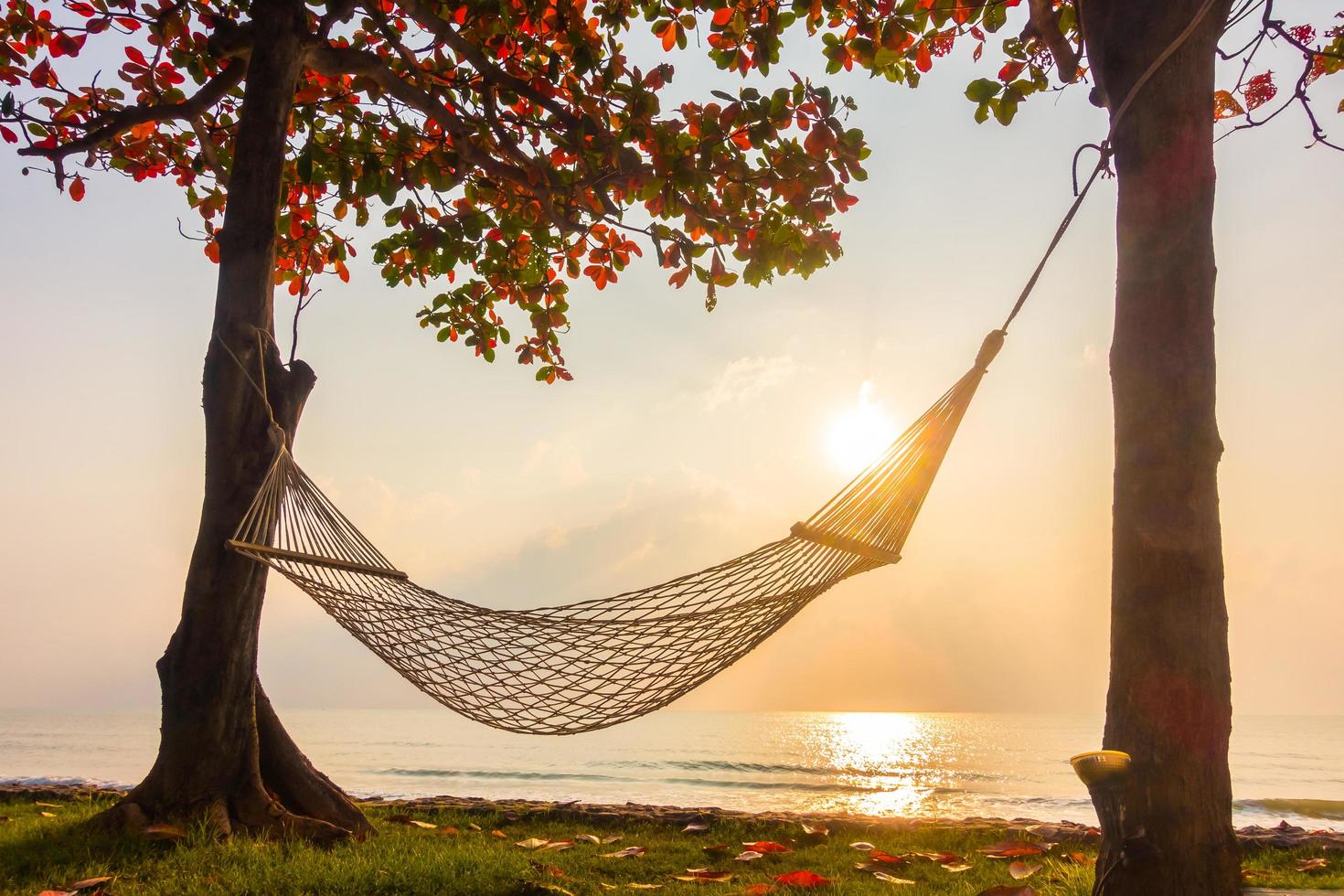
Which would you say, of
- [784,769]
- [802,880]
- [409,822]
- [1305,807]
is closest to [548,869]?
[802,880]

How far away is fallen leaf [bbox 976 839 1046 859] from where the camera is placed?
2.73 m

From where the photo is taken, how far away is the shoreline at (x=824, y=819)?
3.00 meters

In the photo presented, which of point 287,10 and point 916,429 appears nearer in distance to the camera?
point 916,429

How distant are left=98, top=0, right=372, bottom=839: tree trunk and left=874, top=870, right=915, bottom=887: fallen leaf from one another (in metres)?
1.63

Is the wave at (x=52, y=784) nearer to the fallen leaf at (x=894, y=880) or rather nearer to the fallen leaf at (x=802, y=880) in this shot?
the fallen leaf at (x=802, y=880)

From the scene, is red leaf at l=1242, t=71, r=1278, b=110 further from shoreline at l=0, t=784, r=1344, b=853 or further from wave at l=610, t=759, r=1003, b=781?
wave at l=610, t=759, r=1003, b=781

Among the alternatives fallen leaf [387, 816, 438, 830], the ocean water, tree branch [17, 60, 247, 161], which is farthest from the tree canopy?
the ocean water

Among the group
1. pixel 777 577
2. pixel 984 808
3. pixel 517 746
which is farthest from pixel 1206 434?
pixel 517 746

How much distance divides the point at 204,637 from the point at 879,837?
7.92 ft

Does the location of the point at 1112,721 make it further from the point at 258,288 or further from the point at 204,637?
the point at 258,288

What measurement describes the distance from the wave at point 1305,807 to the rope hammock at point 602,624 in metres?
8.16

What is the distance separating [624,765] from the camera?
578 inches

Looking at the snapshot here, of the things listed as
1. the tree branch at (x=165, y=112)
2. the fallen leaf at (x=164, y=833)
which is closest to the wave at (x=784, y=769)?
the fallen leaf at (x=164, y=833)

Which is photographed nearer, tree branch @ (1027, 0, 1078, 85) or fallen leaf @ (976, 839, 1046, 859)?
tree branch @ (1027, 0, 1078, 85)
